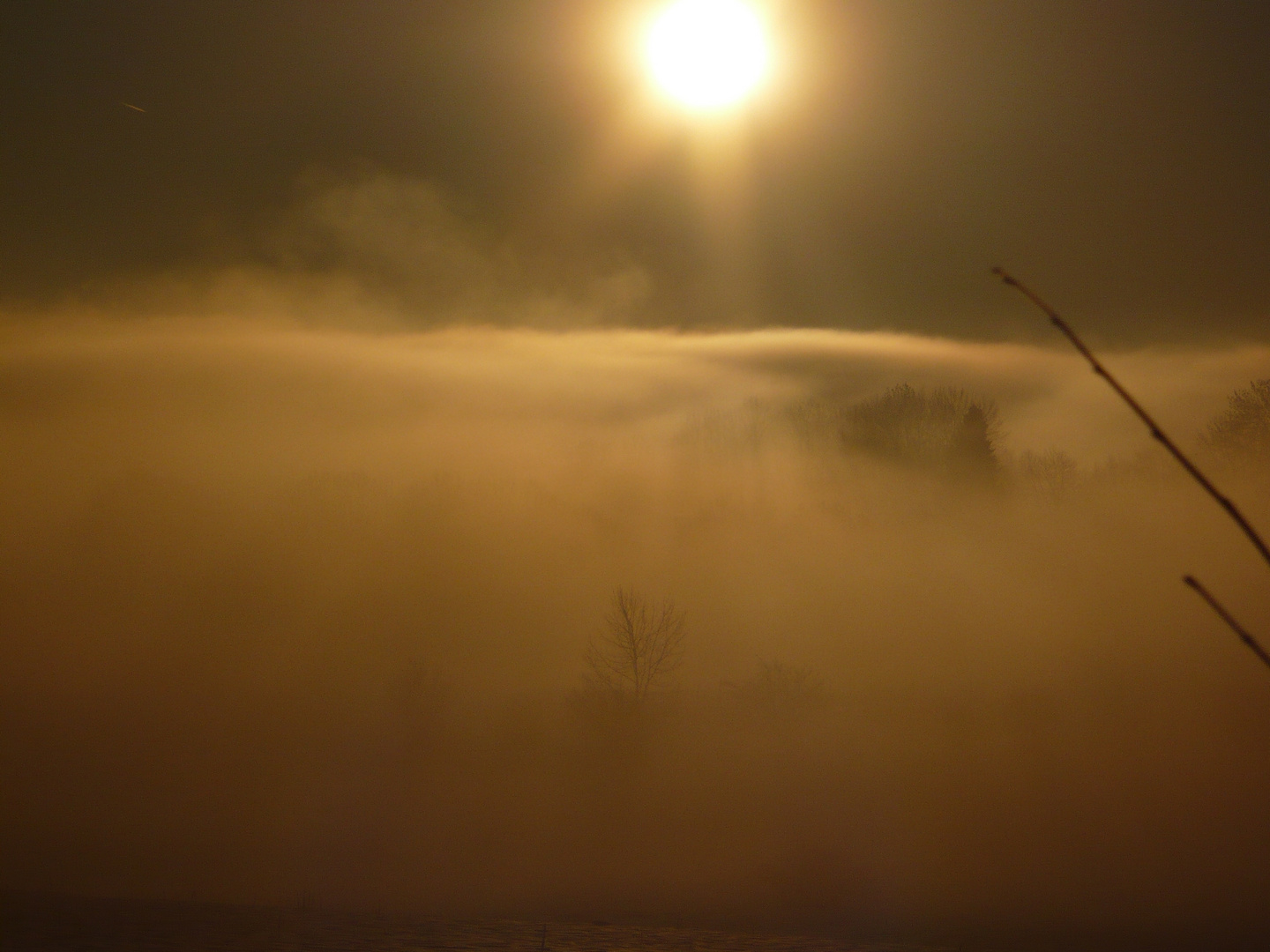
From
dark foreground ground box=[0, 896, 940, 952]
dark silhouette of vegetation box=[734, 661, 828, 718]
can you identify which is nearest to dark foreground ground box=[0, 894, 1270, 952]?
dark foreground ground box=[0, 896, 940, 952]

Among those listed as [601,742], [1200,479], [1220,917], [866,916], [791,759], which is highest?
[601,742]

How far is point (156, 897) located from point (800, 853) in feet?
57.7

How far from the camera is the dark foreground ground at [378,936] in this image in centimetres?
1486

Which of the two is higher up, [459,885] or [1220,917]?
[459,885]

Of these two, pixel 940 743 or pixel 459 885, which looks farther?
pixel 940 743

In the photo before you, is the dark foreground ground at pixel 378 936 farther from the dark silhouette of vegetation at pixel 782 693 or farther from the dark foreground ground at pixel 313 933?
the dark silhouette of vegetation at pixel 782 693

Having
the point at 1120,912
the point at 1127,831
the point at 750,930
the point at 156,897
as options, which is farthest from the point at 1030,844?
the point at 156,897

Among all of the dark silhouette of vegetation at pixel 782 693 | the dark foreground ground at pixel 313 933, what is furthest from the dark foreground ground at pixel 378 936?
the dark silhouette of vegetation at pixel 782 693

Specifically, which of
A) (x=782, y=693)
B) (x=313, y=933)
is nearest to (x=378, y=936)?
(x=313, y=933)

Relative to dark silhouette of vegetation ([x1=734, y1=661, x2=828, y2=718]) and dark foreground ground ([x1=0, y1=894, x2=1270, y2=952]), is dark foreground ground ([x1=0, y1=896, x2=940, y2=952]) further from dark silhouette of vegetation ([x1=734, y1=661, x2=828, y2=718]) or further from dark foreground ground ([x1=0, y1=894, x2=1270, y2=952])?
dark silhouette of vegetation ([x1=734, y1=661, x2=828, y2=718])

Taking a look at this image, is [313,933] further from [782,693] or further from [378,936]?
[782,693]

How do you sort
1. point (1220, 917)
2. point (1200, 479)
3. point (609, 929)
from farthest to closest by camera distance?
point (1220, 917) → point (609, 929) → point (1200, 479)

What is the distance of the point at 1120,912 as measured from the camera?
2188cm

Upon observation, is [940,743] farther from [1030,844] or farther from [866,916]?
[866,916]
